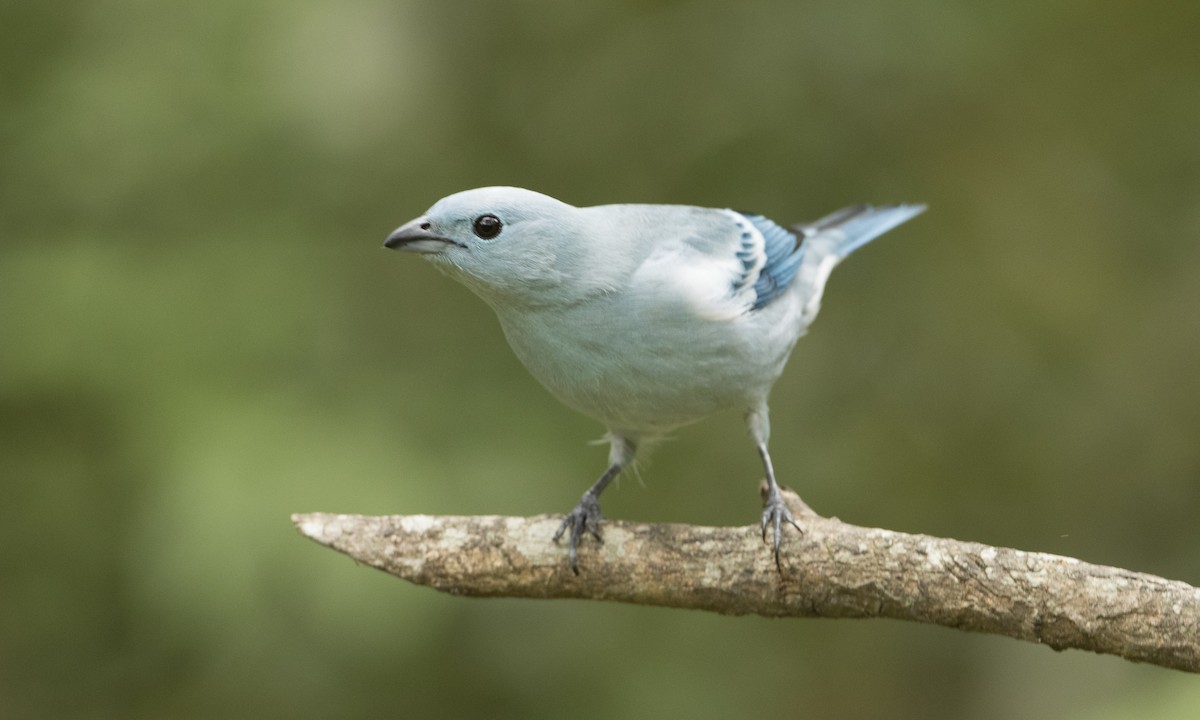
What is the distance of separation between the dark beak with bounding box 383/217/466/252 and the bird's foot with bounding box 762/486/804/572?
3.97ft

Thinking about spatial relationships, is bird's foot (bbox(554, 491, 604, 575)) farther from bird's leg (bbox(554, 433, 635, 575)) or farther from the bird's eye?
the bird's eye

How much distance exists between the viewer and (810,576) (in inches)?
131

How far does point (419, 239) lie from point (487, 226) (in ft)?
0.66

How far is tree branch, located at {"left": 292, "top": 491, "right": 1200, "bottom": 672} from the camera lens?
9.81 ft

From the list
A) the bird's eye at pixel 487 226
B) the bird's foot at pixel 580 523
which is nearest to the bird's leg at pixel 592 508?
the bird's foot at pixel 580 523

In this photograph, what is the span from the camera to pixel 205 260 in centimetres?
508

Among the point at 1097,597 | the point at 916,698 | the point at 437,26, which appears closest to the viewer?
the point at 1097,597

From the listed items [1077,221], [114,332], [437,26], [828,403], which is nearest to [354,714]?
[114,332]

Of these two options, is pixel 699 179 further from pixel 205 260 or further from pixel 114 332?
pixel 114 332

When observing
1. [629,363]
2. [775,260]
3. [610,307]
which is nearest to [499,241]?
[610,307]

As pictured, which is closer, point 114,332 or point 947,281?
point 114,332

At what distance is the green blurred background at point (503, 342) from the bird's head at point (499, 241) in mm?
1310

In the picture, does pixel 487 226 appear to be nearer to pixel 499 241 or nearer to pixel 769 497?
pixel 499 241

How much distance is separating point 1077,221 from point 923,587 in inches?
136
